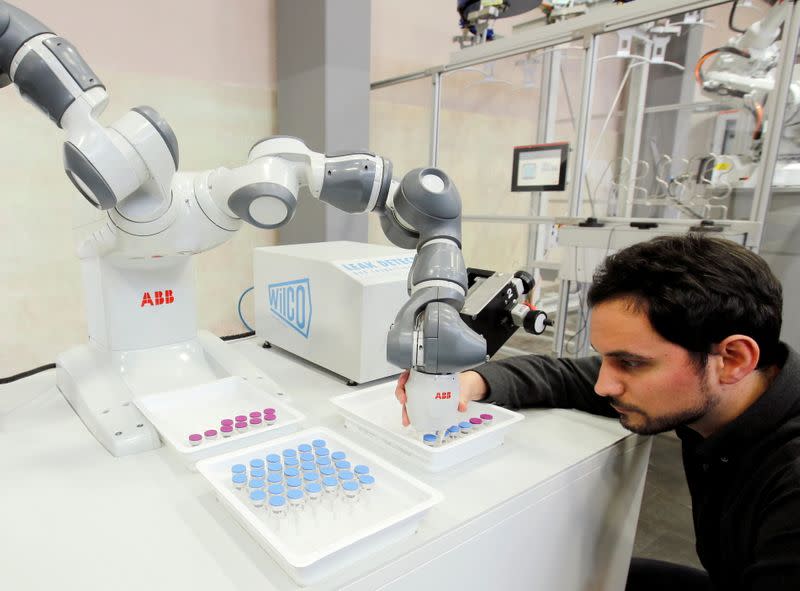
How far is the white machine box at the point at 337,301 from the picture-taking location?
89cm

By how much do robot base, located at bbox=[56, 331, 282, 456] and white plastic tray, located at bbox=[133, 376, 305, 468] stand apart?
0.02 metres

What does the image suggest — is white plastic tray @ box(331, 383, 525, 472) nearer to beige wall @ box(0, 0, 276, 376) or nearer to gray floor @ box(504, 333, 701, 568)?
gray floor @ box(504, 333, 701, 568)

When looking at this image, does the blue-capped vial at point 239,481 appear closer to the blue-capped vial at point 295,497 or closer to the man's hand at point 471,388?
the blue-capped vial at point 295,497

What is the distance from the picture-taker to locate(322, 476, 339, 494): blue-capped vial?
0.53 meters

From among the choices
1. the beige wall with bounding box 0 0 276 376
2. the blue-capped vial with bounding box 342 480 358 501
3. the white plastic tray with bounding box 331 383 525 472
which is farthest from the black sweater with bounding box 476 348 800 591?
the beige wall with bounding box 0 0 276 376

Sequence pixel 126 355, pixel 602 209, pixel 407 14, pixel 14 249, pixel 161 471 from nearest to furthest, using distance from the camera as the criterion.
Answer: pixel 161 471 → pixel 126 355 → pixel 14 249 → pixel 407 14 → pixel 602 209

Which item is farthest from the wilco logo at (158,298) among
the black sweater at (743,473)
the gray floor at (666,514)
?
the gray floor at (666,514)

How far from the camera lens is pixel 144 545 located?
48 cm

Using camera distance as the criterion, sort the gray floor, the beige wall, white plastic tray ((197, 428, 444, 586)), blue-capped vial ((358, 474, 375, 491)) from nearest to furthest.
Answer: white plastic tray ((197, 428, 444, 586)), blue-capped vial ((358, 474, 375, 491)), the gray floor, the beige wall

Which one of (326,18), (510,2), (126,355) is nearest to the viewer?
(126,355)

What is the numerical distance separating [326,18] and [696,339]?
1702mm

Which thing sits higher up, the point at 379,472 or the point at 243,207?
the point at 243,207

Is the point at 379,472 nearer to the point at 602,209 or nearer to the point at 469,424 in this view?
the point at 469,424


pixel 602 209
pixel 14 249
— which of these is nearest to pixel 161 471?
pixel 14 249
